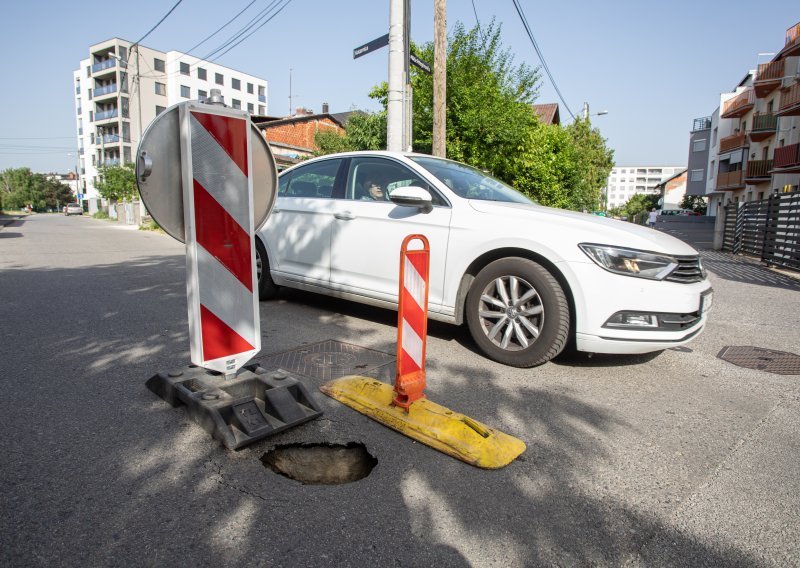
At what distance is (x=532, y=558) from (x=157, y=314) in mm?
4599

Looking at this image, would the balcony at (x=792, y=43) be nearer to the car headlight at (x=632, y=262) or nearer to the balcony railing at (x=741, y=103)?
the balcony railing at (x=741, y=103)

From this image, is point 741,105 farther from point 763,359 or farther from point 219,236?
point 219,236

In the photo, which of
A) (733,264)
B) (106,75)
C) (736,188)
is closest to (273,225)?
(733,264)

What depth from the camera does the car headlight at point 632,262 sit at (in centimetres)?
349

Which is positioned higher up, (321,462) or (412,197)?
(412,197)

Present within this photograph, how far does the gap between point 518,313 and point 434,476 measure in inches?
68.5

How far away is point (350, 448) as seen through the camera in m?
2.59

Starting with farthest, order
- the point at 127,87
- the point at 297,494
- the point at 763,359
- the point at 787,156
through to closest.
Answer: the point at 127,87 → the point at 787,156 → the point at 763,359 → the point at 297,494

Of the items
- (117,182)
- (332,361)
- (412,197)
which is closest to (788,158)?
(412,197)

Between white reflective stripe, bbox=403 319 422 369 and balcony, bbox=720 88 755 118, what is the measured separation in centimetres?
4972

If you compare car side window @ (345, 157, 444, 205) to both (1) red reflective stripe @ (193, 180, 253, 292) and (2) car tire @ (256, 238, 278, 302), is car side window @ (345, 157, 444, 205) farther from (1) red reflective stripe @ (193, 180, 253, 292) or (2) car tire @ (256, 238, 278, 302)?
(1) red reflective stripe @ (193, 180, 253, 292)

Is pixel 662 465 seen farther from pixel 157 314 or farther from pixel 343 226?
pixel 157 314

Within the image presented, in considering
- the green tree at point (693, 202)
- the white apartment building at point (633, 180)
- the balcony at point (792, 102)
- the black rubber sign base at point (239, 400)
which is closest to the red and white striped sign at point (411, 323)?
the black rubber sign base at point (239, 400)

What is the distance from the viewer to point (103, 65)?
58625 mm
